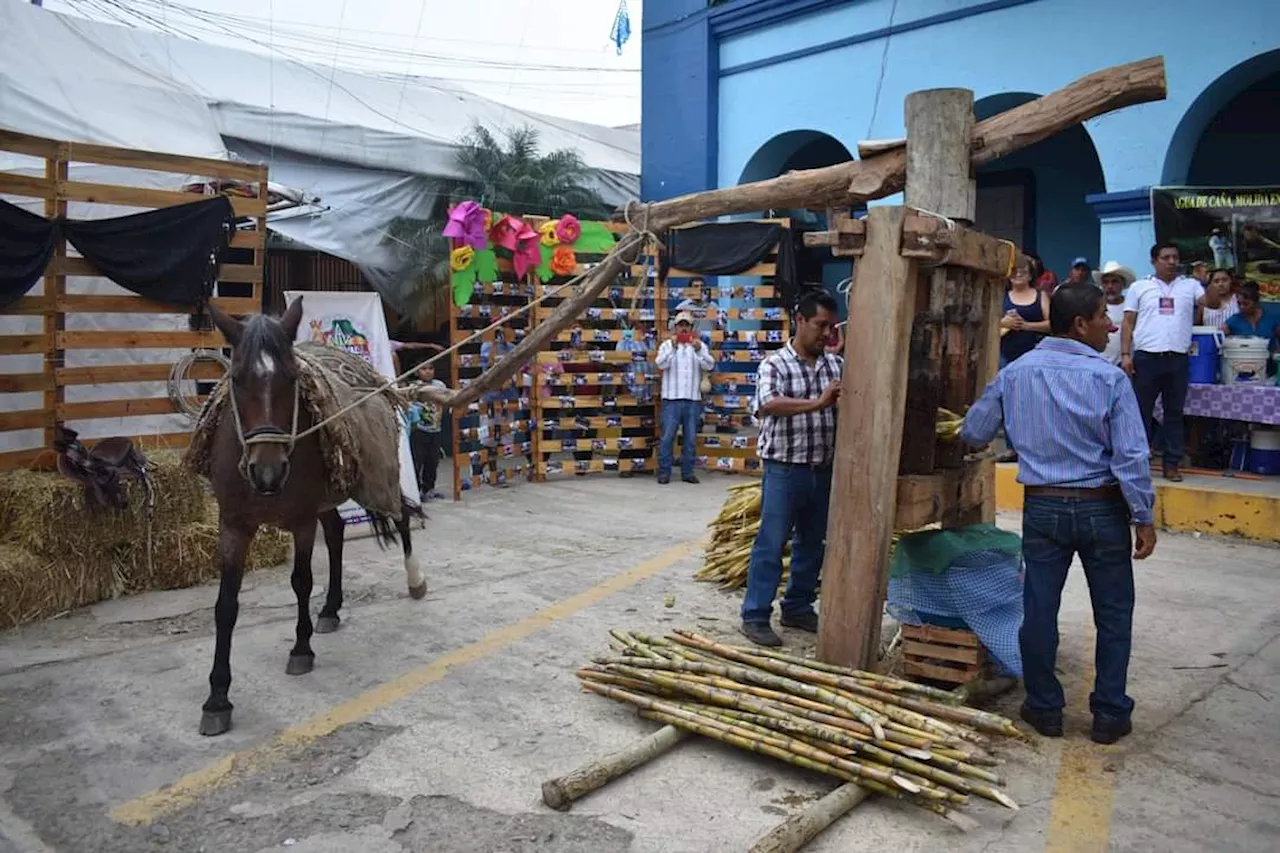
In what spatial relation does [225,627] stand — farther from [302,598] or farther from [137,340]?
[137,340]

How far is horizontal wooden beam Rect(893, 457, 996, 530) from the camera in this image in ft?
15.9

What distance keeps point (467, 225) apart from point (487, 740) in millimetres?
7399

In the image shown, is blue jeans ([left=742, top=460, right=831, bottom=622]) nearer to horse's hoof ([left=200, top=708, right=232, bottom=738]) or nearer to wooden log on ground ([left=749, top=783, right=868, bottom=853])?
wooden log on ground ([left=749, top=783, right=868, bottom=853])

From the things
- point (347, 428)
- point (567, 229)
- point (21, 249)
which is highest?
point (567, 229)

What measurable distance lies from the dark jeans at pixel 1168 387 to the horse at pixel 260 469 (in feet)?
22.9

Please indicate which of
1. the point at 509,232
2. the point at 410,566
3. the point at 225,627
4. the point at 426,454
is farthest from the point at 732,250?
the point at 225,627

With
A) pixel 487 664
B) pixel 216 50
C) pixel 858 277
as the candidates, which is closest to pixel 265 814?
pixel 487 664

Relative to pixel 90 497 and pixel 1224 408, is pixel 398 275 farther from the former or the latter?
pixel 1224 408

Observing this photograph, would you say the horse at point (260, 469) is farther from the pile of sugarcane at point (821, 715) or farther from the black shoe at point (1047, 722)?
the black shoe at point (1047, 722)

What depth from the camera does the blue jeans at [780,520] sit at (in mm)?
5773

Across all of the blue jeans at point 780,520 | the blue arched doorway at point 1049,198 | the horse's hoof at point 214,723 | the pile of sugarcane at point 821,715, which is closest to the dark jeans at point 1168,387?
the blue arched doorway at point 1049,198

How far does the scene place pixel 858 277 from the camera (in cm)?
471

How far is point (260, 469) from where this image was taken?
4762 millimetres

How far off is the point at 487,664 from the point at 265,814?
184cm
